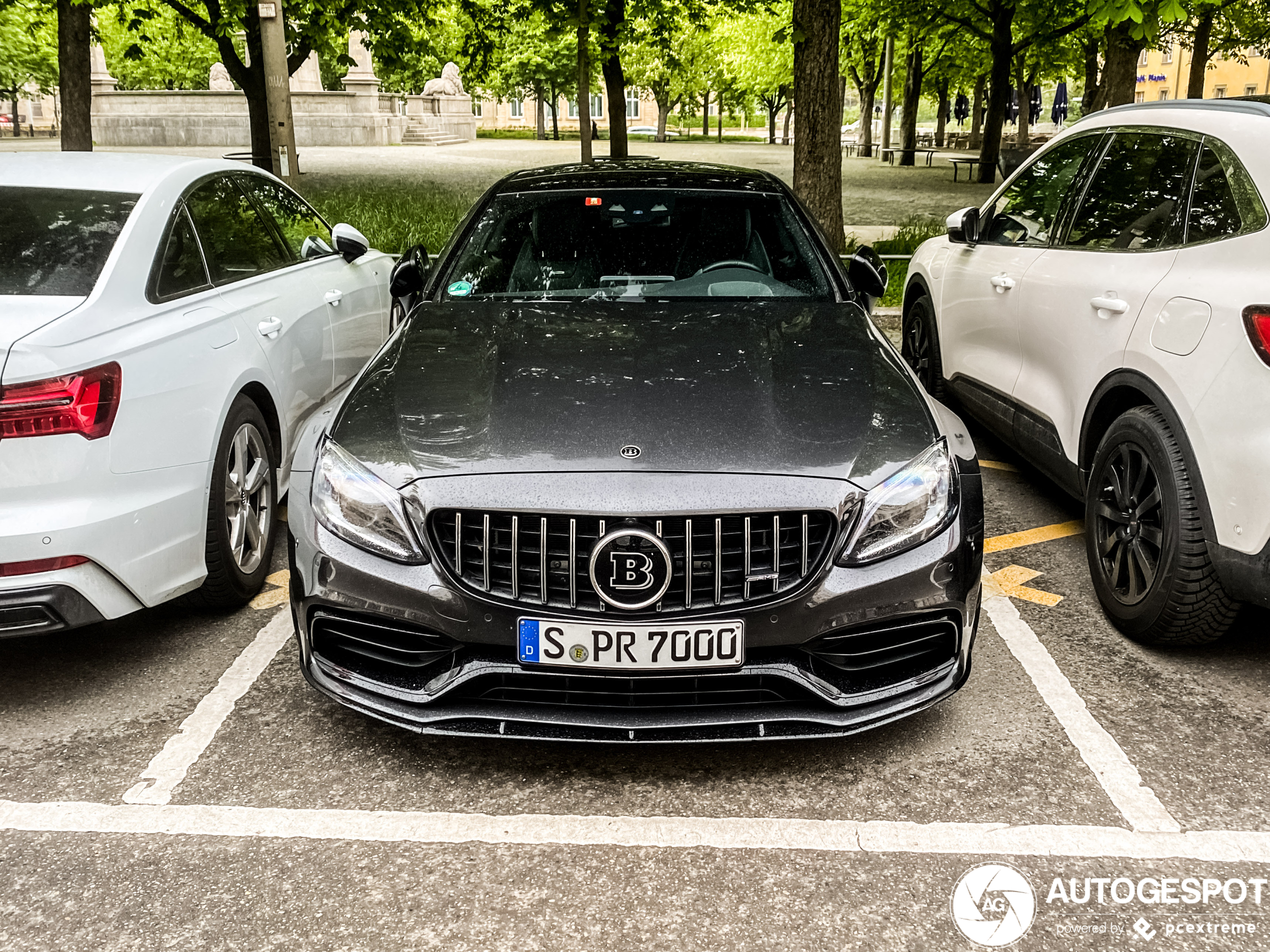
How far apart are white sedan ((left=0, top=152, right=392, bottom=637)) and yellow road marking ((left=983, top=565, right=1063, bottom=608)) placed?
2.83 metres

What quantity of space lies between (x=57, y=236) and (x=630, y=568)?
236 centimetres

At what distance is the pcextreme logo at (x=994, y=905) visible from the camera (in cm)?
263

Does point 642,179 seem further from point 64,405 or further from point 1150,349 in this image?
point 64,405

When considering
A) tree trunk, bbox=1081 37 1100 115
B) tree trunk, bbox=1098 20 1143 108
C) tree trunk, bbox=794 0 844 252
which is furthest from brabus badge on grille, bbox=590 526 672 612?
tree trunk, bbox=1081 37 1100 115

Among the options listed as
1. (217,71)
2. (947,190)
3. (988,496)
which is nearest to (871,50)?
(947,190)

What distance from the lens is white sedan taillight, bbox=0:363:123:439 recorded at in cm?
327

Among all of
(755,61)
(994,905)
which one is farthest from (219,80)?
(994,905)

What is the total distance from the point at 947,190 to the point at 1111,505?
65.9 ft

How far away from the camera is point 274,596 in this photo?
15.2 feet

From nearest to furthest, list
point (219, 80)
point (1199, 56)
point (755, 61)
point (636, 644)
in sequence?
point (636, 644)
point (1199, 56)
point (219, 80)
point (755, 61)

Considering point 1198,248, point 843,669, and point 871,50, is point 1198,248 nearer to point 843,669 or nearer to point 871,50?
point 843,669

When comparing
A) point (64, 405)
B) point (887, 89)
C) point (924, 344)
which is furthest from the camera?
point (887, 89)

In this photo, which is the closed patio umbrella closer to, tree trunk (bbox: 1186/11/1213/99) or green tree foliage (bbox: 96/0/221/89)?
tree trunk (bbox: 1186/11/1213/99)

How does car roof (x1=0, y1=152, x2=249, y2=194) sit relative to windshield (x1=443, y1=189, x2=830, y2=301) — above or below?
above
